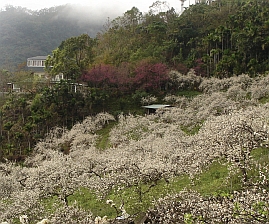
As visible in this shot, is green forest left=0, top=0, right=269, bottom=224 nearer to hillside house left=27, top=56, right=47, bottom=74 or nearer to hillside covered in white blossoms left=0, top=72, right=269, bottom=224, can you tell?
hillside covered in white blossoms left=0, top=72, right=269, bottom=224

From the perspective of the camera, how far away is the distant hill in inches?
2331

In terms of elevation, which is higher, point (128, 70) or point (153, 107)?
point (128, 70)

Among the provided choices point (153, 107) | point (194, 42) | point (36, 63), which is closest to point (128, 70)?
A: point (153, 107)

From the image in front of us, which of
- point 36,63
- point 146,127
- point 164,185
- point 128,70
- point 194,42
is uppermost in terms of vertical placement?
point 194,42

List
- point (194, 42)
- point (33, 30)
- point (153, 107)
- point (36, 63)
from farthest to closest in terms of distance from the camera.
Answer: point (33, 30), point (36, 63), point (194, 42), point (153, 107)

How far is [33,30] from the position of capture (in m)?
69.9

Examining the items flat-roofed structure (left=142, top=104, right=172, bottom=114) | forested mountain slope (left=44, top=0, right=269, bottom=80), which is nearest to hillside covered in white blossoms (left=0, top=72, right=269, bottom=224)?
flat-roofed structure (left=142, top=104, right=172, bottom=114)

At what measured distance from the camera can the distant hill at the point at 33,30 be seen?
194ft

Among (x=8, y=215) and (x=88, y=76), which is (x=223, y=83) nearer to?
(x=88, y=76)

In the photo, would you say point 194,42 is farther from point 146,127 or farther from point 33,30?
point 33,30

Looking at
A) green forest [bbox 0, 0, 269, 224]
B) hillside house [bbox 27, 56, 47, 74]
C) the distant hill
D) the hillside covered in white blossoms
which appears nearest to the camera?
the hillside covered in white blossoms

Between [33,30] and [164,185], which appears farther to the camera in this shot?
[33,30]

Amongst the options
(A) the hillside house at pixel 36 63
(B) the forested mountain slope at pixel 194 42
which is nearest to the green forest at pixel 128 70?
(B) the forested mountain slope at pixel 194 42

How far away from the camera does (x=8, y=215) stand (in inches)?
384
